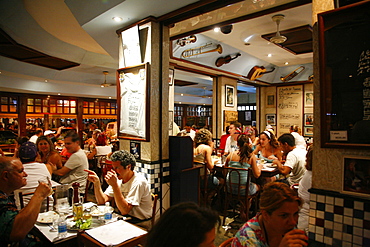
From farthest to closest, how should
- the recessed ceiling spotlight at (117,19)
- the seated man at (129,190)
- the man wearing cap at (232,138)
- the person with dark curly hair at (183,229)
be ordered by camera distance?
the man wearing cap at (232,138) → the recessed ceiling spotlight at (117,19) → the seated man at (129,190) → the person with dark curly hair at (183,229)

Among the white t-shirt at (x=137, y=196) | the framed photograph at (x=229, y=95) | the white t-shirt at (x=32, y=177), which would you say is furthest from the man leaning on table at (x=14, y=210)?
the framed photograph at (x=229, y=95)

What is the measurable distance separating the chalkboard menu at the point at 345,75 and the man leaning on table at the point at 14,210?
232 centimetres

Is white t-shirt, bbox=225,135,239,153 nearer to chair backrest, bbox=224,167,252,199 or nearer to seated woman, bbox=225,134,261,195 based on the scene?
seated woman, bbox=225,134,261,195

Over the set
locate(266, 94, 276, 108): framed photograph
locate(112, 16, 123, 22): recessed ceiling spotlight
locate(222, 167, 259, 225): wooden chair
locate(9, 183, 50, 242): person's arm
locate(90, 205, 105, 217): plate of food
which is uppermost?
locate(112, 16, 123, 22): recessed ceiling spotlight

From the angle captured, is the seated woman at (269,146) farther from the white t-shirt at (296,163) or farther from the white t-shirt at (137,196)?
the white t-shirt at (137,196)

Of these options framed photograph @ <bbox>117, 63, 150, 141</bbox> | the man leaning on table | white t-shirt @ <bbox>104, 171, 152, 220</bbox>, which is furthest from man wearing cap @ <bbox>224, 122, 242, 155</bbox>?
the man leaning on table

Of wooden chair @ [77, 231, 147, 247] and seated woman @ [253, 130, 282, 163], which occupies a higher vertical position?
seated woman @ [253, 130, 282, 163]

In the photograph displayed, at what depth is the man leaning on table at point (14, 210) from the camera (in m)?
1.84

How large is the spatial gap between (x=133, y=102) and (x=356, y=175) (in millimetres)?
2932

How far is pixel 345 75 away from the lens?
1898 mm

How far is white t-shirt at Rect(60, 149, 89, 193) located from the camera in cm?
396

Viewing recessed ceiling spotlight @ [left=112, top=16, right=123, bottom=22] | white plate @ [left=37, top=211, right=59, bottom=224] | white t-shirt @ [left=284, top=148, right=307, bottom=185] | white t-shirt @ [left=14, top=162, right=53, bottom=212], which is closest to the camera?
white plate @ [left=37, top=211, right=59, bottom=224]

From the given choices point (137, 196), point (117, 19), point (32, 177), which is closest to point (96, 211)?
point (137, 196)

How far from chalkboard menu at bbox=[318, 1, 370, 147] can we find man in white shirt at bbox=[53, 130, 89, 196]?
3469 millimetres
